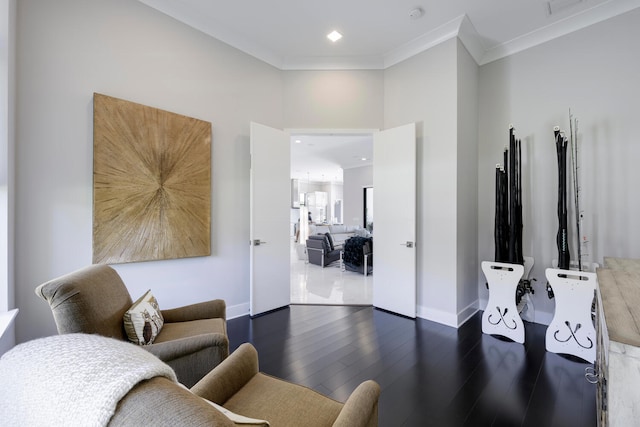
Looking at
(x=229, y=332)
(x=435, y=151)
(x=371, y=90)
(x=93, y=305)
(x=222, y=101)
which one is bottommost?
(x=229, y=332)

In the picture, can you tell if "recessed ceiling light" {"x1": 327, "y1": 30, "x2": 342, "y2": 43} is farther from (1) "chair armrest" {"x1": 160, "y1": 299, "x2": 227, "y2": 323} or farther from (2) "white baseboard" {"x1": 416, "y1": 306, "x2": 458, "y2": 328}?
(2) "white baseboard" {"x1": 416, "y1": 306, "x2": 458, "y2": 328}

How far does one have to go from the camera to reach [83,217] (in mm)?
2133

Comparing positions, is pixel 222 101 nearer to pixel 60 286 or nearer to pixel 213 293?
pixel 213 293

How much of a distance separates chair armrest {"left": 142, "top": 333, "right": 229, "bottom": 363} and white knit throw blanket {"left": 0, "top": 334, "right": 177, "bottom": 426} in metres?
0.98

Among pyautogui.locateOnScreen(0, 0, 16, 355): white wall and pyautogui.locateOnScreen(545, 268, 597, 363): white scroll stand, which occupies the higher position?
pyautogui.locateOnScreen(0, 0, 16, 355): white wall

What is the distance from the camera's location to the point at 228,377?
1.13 meters

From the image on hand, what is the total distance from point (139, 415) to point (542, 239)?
3.77 meters

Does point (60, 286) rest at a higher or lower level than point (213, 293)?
higher

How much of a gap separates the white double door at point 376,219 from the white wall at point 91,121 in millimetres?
175

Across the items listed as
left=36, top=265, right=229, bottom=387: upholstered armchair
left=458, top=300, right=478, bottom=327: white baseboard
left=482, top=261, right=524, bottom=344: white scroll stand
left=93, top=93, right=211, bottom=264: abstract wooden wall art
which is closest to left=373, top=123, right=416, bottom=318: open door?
left=458, top=300, right=478, bottom=327: white baseboard

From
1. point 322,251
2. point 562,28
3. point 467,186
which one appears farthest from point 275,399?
point 322,251

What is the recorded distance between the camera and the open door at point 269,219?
3.16 meters

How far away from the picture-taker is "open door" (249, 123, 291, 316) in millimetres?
3156

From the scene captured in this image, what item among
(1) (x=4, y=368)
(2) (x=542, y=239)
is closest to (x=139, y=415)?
(1) (x=4, y=368)
